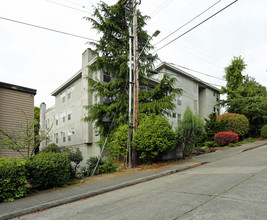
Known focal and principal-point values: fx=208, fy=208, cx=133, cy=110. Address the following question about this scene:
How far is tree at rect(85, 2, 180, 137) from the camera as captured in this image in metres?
14.8

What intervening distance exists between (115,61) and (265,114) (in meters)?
18.6

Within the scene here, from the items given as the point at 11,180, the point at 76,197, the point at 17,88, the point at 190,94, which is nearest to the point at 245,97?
the point at 190,94

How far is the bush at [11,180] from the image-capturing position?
6453mm

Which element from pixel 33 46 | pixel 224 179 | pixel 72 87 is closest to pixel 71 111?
pixel 72 87

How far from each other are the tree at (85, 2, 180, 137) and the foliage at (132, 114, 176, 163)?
10.1ft

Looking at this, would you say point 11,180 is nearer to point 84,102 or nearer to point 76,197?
point 76,197

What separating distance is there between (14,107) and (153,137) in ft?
26.4

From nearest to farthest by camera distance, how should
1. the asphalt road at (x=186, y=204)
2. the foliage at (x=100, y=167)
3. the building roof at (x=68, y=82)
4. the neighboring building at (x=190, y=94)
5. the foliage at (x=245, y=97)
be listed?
1. the asphalt road at (x=186, y=204)
2. the foliage at (x=100, y=167)
3. the building roof at (x=68, y=82)
4. the foliage at (x=245, y=97)
5. the neighboring building at (x=190, y=94)

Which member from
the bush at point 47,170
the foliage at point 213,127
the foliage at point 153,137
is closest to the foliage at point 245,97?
the foliage at point 213,127

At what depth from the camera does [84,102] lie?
67.3 ft

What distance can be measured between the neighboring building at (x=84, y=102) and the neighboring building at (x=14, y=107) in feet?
12.1

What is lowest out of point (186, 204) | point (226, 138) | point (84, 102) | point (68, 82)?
point (186, 204)

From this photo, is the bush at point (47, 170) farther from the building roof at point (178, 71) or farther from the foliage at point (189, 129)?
the building roof at point (178, 71)

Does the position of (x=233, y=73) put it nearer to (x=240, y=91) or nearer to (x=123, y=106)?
(x=240, y=91)
